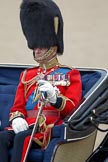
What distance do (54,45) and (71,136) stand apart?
53 cm

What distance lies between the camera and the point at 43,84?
283cm

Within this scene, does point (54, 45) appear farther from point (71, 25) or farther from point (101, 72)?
point (71, 25)

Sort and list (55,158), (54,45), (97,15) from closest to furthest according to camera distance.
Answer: (55,158), (54,45), (97,15)

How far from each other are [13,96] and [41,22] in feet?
1.79

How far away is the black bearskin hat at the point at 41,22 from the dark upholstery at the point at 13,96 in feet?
0.94

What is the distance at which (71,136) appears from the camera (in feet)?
8.94

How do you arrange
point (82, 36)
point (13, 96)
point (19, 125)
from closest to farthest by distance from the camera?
point (19, 125)
point (13, 96)
point (82, 36)

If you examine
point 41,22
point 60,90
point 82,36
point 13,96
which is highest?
point 41,22

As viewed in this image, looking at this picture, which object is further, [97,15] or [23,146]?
[97,15]

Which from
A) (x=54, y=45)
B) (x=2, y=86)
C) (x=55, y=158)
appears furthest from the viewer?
(x=2, y=86)

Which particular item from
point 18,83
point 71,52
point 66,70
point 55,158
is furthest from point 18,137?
point 71,52

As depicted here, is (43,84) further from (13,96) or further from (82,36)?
(82,36)

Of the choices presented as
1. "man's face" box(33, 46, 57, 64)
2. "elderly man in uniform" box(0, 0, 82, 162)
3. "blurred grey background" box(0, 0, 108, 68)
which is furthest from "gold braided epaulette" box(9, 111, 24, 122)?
"blurred grey background" box(0, 0, 108, 68)

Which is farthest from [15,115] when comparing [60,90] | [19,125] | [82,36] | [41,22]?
[82,36]
